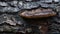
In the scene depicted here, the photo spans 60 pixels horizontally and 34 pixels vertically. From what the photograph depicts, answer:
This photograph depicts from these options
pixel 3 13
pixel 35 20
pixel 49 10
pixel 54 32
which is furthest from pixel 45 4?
pixel 3 13

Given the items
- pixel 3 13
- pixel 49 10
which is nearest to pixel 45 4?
pixel 49 10

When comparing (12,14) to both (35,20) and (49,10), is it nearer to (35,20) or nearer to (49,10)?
(35,20)

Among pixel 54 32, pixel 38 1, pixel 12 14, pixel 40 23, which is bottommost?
pixel 54 32

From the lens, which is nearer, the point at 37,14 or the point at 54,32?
the point at 37,14

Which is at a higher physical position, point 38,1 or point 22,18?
point 38,1

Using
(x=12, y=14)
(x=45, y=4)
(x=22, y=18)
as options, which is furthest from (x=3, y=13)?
(x=45, y=4)

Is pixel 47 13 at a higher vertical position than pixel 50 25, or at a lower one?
higher

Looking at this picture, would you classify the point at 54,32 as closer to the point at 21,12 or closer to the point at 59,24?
the point at 59,24

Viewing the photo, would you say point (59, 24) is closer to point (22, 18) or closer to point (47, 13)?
point (47, 13)
